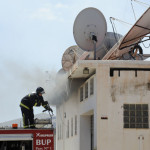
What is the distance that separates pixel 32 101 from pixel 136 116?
471 centimetres

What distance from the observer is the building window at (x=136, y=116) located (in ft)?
69.0

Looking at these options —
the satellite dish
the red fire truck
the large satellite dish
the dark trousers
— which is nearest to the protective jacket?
the dark trousers

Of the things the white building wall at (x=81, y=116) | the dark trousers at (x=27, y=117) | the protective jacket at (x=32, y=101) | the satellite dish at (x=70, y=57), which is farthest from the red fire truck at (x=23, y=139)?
the satellite dish at (x=70, y=57)

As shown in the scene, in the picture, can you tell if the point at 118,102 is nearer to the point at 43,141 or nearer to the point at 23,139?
the point at 43,141

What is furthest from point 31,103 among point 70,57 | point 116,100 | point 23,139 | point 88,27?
point 70,57

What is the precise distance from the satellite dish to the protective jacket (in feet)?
40.7

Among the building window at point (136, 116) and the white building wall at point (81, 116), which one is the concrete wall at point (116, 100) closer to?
the building window at point (136, 116)

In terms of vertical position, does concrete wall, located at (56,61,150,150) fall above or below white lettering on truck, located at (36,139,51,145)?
above

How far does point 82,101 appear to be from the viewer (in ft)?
84.3

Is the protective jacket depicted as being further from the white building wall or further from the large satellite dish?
the large satellite dish

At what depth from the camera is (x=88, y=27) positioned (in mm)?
24156

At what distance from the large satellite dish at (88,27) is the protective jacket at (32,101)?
213 inches

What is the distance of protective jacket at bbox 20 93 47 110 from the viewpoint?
19625mm

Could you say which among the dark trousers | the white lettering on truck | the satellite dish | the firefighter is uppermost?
the satellite dish
